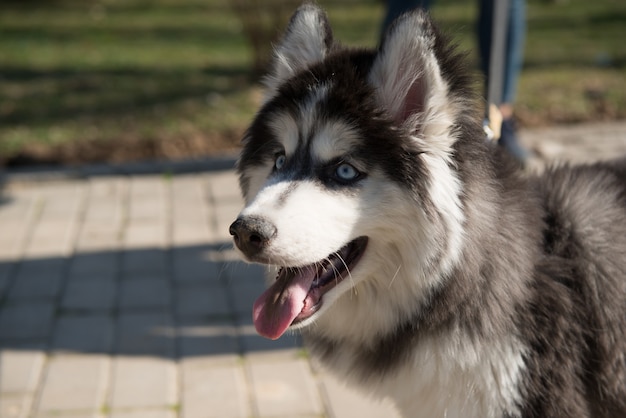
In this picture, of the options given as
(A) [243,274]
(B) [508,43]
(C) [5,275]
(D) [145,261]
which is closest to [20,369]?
(C) [5,275]

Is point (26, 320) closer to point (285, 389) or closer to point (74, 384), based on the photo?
point (74, 384)

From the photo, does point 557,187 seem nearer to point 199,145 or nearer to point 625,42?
point 199,145

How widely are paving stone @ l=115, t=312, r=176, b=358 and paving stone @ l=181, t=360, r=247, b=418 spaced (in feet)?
0.74

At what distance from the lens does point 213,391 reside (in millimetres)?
3588

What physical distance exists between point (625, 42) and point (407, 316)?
8394 millimetres

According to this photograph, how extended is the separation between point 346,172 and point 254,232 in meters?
0.41

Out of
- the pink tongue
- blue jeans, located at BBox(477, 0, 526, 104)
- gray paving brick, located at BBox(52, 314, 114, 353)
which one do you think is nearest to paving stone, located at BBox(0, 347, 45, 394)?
gray paving brick, located at BBox(52, 314, 114, 353)

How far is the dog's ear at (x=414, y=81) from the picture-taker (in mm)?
2316

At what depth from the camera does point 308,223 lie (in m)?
2.30

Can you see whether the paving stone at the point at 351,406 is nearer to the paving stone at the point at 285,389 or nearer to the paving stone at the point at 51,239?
the paving stone at the point at 285,389

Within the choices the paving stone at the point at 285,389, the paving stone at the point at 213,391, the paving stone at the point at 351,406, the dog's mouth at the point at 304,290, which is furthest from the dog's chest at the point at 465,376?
the paving stone at the point at 213,391

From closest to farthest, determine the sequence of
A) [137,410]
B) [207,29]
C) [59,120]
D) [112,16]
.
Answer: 1. [137,410]
2. [59,120]
3. [207,29]
4. [112,16]

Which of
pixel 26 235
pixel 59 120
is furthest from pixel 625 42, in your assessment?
pixel 26 235

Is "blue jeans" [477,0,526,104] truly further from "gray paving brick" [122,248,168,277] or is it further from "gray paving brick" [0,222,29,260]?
"gray paving brick" [0,222,29,260]
